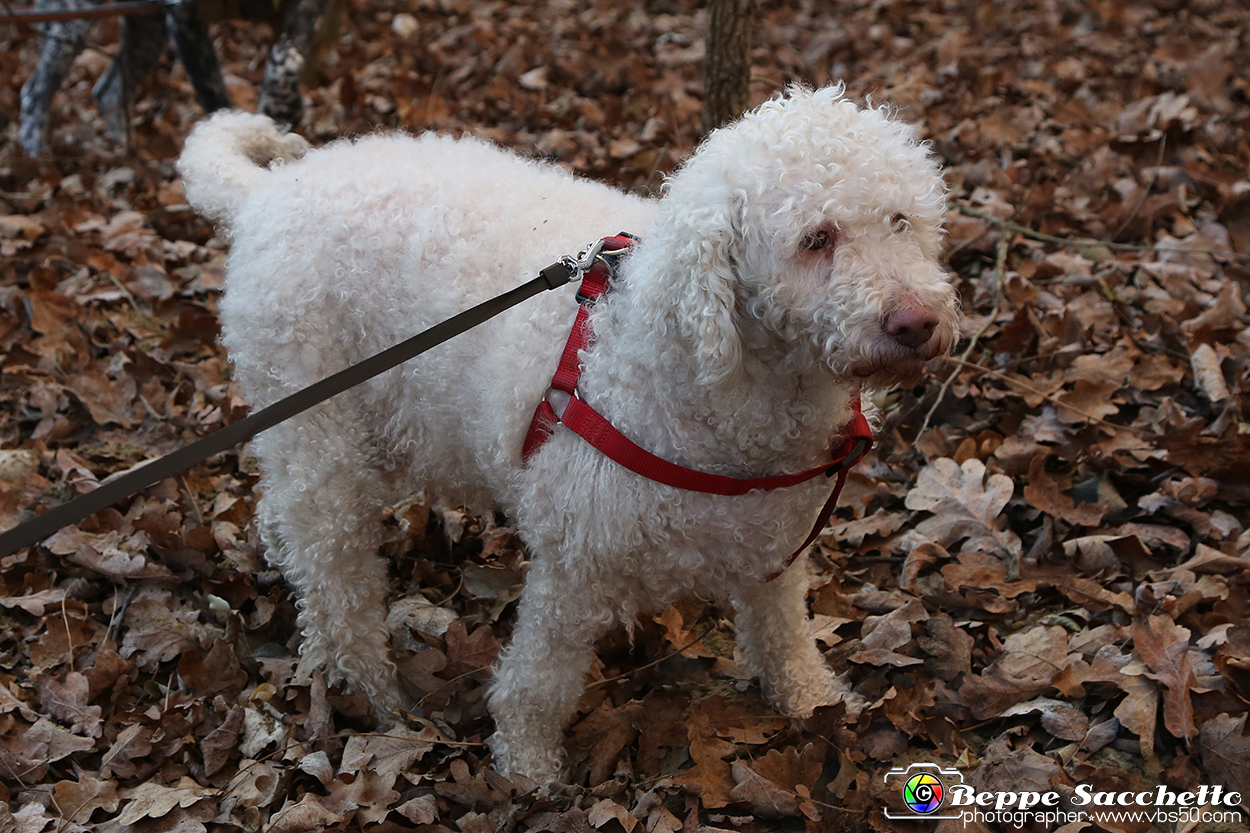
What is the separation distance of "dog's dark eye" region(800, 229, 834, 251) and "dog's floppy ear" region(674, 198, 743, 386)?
145 millimetres

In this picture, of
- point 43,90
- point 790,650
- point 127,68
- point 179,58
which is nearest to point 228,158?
point 790,650

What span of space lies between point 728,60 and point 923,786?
3.06 m

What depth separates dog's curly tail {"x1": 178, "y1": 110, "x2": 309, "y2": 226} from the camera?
3.02 meters

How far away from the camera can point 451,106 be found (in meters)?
6.52

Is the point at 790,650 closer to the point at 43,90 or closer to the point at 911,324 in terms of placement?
the point at 911,324

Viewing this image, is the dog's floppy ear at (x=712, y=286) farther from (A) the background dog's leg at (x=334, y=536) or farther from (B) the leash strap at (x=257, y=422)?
(A) the background dog's leg at (x=334, y=536)

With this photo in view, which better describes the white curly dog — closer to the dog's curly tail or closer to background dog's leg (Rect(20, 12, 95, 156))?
the dog's curly tail

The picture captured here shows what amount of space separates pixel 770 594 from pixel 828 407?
0.79m

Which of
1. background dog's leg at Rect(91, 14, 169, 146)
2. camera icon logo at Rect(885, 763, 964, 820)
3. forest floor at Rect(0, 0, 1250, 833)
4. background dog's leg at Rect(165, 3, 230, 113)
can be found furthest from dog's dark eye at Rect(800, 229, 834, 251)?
background dog's leg at Rect(91, 14, 169, 146)

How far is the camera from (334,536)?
302 centimetres

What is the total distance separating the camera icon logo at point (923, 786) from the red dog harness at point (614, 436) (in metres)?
0.65

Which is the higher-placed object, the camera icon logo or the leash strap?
the leash strap

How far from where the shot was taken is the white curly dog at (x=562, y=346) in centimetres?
206

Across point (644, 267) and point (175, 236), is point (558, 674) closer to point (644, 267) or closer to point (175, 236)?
point (644, 267)
